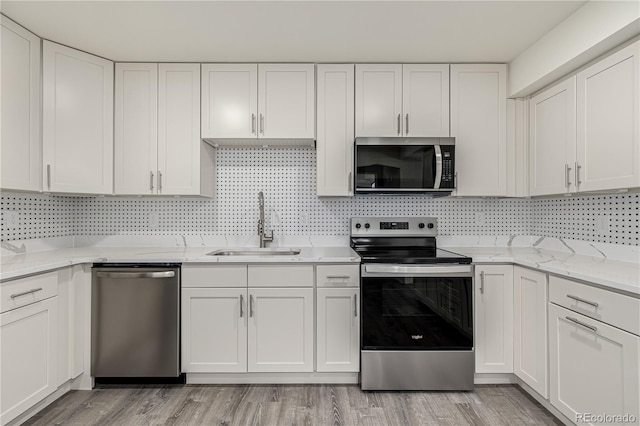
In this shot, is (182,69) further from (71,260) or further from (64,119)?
(71,260)

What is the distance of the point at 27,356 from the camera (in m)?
1.88

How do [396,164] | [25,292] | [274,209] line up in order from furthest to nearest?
[274,209] → [396,164] → [25,292]

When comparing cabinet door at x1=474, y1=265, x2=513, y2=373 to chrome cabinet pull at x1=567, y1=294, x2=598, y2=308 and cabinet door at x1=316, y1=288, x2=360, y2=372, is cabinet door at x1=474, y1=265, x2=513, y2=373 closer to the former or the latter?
chrome cabinet pull at x1=567, y1=294, x2=598, y2=308

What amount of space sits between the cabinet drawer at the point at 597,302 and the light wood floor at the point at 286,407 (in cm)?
78

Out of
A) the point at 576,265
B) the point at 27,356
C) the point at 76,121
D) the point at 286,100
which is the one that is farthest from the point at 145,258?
the point at 576,265

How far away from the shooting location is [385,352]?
2.27m

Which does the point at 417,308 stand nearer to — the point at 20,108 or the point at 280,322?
the point at 280,322

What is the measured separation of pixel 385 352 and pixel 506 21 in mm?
2288

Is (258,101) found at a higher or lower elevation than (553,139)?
higher

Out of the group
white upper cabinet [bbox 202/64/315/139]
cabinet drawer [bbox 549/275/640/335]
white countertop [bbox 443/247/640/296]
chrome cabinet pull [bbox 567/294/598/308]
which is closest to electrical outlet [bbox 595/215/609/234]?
white countertop [bbox 443/247/640/296]

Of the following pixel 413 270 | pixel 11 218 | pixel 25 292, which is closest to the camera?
pixel 25 292

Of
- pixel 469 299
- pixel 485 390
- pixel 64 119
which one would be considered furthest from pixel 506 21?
pixel 64 119

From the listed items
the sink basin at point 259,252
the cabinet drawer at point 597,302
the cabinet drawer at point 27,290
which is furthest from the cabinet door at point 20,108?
the cabinet drawer at point 597,302

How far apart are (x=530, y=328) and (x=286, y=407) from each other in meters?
1.66
